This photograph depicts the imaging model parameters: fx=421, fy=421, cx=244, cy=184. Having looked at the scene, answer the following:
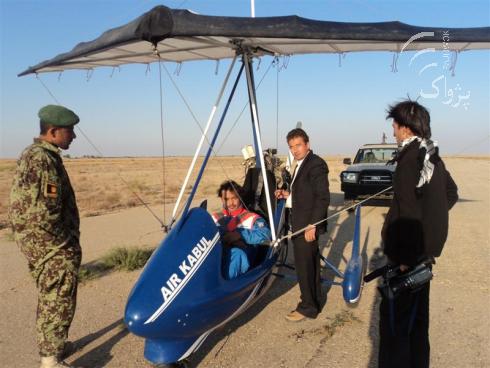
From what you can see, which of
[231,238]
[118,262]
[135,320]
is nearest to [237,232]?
[231,238]

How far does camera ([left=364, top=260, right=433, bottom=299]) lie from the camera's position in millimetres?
2916

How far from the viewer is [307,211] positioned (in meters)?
4.79

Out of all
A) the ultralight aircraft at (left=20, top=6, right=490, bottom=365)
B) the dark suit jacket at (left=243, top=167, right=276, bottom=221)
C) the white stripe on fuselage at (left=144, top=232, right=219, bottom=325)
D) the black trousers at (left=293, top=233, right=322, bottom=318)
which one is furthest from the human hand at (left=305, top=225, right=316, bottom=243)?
the white stripe on fuselage at (left=144, top=232, right=219, bottom=325)

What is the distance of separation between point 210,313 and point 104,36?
2880mm

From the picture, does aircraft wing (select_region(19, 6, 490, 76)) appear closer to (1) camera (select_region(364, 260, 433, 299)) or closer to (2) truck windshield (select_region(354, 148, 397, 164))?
(1) camera (select_region(364, 260, 433, 299))

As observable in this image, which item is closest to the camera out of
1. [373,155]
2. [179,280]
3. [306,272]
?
[179,280]

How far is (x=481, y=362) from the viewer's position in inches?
154

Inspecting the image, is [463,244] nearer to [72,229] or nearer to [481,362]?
[481,362]

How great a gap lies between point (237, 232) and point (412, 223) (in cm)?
225

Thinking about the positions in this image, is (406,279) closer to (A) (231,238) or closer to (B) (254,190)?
(A) (231,238)

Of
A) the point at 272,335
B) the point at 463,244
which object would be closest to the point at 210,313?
the point at 272,335

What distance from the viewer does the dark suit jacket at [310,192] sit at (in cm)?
471

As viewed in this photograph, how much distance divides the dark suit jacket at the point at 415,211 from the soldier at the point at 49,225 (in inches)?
109

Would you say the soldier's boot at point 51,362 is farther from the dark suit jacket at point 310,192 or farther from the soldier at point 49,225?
the dark suit jacket at point 310,192
